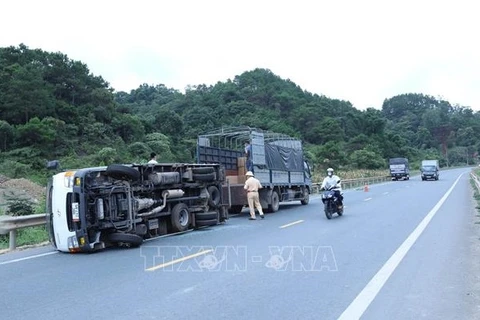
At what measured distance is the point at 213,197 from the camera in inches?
593

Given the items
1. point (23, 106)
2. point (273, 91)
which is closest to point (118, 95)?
point (273, 91)

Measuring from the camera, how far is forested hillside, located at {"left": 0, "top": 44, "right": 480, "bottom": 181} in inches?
1928

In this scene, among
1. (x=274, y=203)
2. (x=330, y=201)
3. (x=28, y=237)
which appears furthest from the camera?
(x=274, y=203)

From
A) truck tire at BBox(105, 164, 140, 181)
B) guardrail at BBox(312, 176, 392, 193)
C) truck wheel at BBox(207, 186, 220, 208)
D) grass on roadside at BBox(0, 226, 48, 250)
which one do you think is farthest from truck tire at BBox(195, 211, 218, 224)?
guardrail at BBox(312, 176, 392, 193)

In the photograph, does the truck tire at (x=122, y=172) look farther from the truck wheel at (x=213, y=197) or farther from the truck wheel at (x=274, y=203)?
the truck wheel at (x=274, y=203)

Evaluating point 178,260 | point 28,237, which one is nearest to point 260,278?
point 178,260

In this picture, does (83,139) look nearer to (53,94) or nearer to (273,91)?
(53,94)

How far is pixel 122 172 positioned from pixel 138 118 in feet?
176

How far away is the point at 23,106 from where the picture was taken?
52.8 meters

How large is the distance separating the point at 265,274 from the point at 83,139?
168 ft

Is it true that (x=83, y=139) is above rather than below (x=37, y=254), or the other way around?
above

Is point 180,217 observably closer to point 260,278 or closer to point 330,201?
point 330,201

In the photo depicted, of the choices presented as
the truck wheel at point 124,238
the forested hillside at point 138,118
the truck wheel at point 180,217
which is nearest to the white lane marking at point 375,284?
the truck wheel at point 124,238

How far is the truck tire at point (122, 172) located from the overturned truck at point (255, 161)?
551 cm
